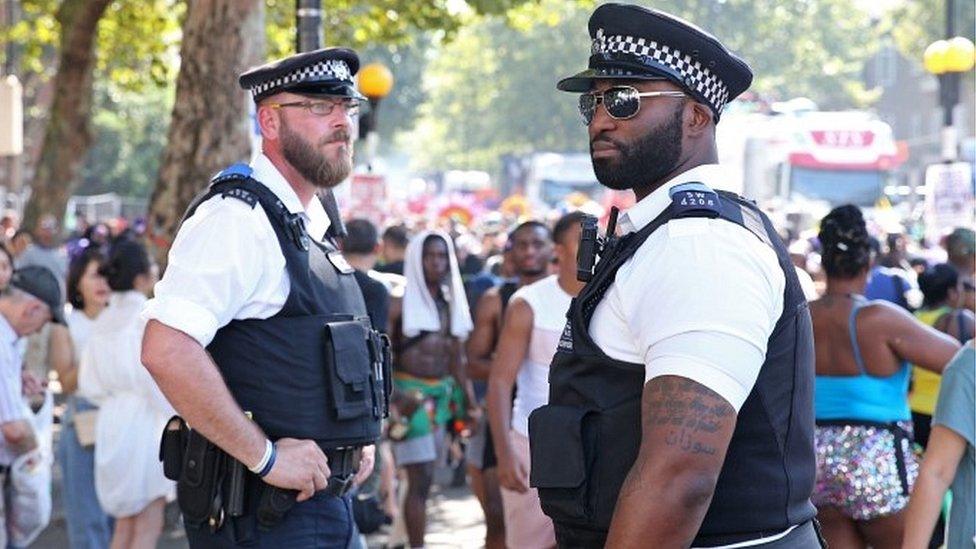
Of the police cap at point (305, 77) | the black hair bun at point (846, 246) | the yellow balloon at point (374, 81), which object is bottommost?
the black hair bun at point (846, 246)

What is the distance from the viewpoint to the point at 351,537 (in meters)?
5.16

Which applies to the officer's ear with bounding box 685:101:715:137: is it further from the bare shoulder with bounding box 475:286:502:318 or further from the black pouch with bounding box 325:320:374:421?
the bare shoulder with bounding box 475:286:502:318

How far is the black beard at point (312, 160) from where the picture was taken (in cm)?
528

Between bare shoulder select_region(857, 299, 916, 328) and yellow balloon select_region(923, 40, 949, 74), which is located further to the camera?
yellow balloon select_region(923, 40, 949, 74)

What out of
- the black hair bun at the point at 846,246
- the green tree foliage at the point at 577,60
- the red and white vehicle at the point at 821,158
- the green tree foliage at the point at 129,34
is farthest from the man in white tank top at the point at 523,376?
the green tree foliage at the point at 577,60

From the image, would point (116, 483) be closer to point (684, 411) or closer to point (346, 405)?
point (346, 405)

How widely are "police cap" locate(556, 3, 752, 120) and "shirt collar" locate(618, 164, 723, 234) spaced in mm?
132

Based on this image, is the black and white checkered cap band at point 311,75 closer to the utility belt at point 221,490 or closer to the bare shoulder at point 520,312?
the utility belt at point 221,490

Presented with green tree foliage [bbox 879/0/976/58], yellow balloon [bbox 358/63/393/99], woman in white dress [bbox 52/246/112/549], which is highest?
green tree foliage [bbox 879/0/976/58]

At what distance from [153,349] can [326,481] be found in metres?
0.64

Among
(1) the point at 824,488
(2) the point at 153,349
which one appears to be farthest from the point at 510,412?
(2) the point at 153,349

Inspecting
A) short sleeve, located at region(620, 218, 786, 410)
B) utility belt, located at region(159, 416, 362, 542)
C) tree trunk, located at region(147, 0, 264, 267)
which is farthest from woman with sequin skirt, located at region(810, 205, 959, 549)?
tree trunk, located at region(147, 0, 264, 267)

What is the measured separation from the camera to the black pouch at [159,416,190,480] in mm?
5070

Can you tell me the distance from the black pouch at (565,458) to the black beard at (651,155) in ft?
1.62
